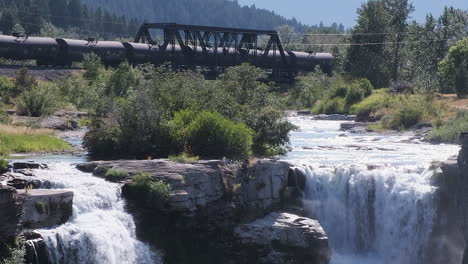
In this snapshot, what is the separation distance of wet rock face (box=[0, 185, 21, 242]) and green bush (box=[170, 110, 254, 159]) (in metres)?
14.0

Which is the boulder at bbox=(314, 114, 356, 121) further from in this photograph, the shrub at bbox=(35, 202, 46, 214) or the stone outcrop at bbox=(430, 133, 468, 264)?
the shrub at bbox=(35, 202, 46, 214)

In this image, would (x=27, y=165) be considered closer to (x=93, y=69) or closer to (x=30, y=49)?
(x=93, y=69)

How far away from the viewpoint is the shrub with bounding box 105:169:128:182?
35.0 meters

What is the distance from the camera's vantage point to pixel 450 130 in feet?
190

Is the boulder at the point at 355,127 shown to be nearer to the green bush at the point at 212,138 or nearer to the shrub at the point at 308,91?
the shrub at the point at 308,91

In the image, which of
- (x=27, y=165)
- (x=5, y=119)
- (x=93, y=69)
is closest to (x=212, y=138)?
(x=27, y=165)

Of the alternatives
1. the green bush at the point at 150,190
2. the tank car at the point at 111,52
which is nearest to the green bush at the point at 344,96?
the tank car at the point at 111,52

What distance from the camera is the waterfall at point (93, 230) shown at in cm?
2992

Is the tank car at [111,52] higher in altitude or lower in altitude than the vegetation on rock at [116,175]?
higher

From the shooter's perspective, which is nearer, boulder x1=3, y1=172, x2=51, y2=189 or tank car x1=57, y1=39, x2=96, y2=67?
boulder x1=3, y1=172, x2=51, y2=189

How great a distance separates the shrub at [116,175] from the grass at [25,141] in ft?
30.3

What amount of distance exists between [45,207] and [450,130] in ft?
115

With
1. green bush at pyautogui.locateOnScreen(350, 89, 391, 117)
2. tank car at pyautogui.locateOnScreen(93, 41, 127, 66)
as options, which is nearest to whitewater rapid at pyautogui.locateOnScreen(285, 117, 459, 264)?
green bush at pyautogui.locateOnScreen(350, 89, 391, 117)

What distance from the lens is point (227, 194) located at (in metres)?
37.3
